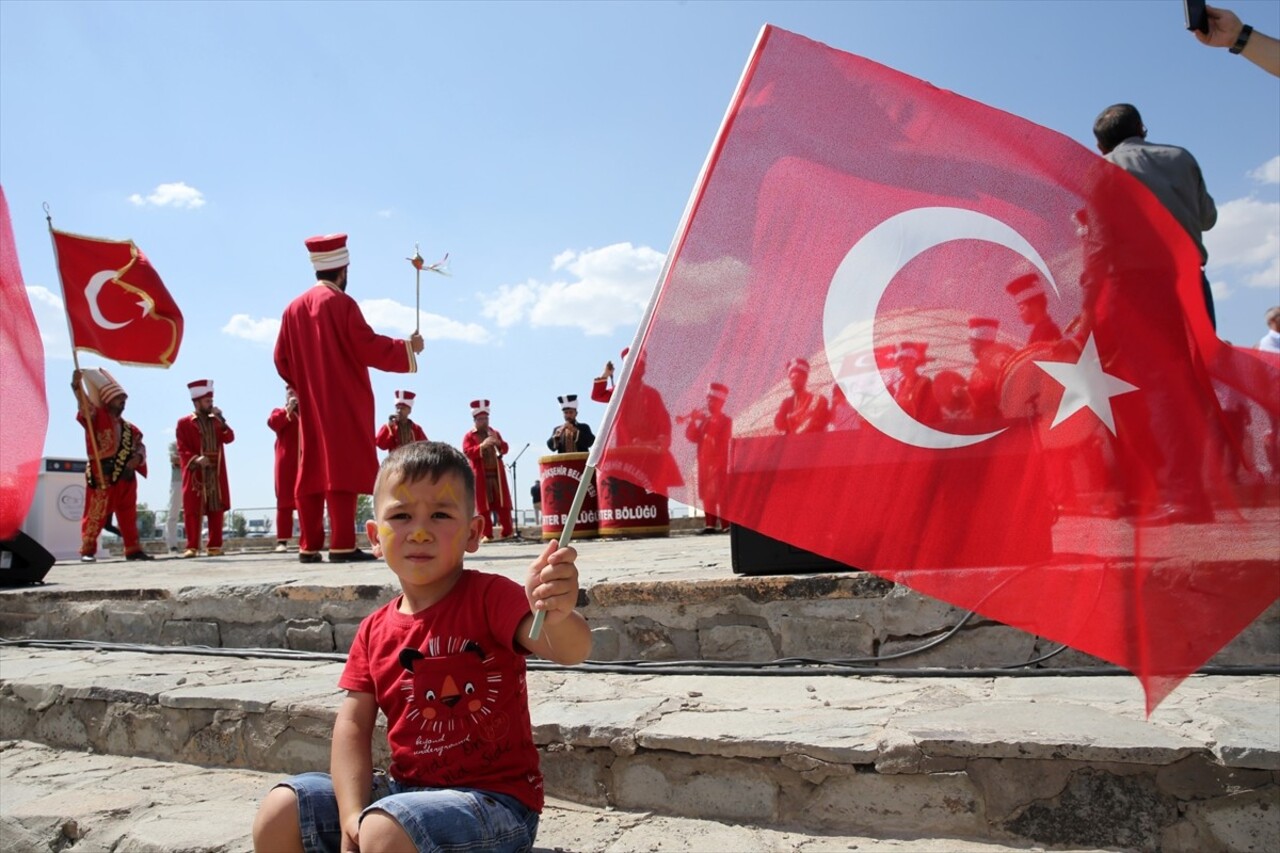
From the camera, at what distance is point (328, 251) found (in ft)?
23.2

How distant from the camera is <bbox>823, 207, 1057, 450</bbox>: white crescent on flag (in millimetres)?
1835

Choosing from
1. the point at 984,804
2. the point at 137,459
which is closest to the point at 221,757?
the point at 984,804

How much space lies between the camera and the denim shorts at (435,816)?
165cm

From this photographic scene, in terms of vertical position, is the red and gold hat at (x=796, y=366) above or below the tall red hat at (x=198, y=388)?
below

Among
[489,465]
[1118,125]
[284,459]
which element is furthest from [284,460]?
[1118,125]

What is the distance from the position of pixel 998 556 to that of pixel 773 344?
58 cm

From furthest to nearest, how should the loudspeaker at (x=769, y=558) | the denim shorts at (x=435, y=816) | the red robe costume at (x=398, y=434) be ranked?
the red robe costume at (x=398, y=434) → the loudspeaker at (x=769, y=558) → the denim shorts at (x=435, y=816)

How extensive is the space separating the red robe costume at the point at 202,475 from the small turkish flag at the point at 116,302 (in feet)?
16.9

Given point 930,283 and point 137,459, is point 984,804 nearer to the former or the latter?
point 930,283

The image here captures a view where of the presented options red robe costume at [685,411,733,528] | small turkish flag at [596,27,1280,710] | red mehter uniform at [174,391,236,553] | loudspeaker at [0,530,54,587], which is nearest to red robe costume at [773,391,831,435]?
small turkish flag at [596,27,1280,710]

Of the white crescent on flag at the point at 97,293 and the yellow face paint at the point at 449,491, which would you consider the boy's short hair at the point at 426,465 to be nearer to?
the yellow face paint at the point at 449,491

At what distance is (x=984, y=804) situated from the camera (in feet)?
7.02

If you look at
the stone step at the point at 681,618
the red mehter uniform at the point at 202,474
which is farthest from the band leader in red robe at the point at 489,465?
the stone step at the point at 681,618

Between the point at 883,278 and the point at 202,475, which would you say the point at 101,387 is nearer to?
the point at 202,475
